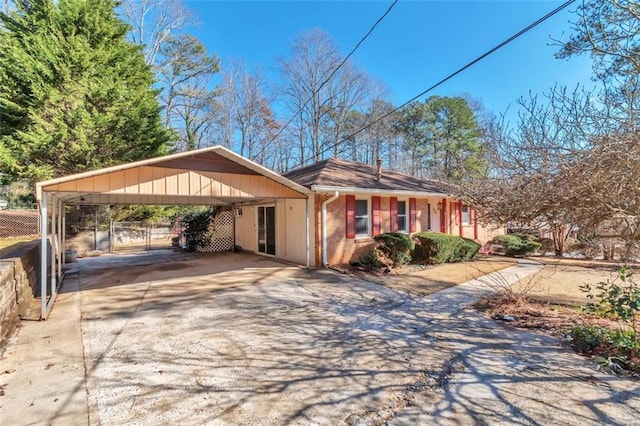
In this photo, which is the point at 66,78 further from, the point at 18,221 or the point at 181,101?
the point at 181,101

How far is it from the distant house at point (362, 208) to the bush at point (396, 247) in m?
0.94

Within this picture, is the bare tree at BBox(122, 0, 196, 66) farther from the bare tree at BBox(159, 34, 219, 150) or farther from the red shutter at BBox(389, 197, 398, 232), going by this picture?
the red shutter at BBox(389, 197, 398, 232)

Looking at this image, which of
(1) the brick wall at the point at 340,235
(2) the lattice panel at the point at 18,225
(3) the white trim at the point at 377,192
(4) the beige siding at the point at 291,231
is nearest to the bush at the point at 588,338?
(1) the brick wall at the point at 340,235

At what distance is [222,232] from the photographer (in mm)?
15242

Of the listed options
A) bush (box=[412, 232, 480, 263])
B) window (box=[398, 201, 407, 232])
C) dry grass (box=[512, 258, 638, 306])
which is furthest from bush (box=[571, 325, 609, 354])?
window (box=[398, 201, 407, 232])

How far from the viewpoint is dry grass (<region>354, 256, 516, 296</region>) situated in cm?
761

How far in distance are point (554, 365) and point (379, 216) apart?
25.6 ft

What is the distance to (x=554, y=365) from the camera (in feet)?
11.9

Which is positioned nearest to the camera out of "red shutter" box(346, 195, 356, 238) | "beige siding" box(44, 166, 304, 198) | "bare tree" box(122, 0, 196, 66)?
"beige siding" box(44, 166, 304, 198)

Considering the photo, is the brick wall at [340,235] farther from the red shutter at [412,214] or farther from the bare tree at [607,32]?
the bare tree at [607,32]

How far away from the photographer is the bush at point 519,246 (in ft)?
43.6

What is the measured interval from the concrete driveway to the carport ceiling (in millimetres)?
2312

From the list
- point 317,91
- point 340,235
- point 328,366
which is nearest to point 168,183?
point 328,366

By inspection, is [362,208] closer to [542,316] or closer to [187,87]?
[542,316]
